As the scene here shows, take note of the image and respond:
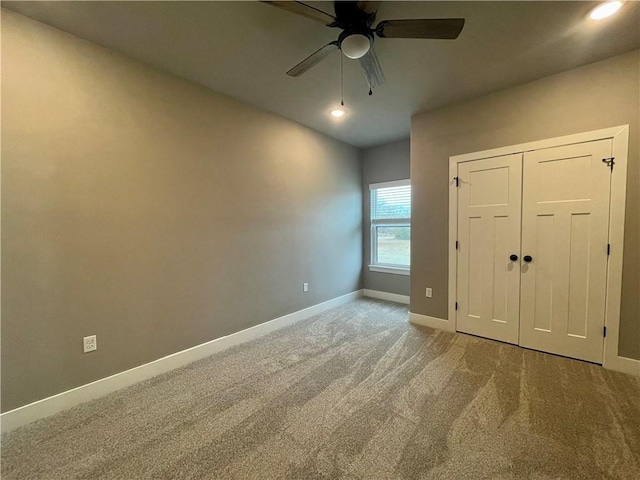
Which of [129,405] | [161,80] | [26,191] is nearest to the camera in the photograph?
[26,191]

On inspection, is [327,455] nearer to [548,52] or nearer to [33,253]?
[33,253]

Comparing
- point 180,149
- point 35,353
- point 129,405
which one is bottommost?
point 129,405

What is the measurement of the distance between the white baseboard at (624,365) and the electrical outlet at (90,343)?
422cm

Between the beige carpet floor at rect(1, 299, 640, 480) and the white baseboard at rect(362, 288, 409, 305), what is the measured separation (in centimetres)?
174

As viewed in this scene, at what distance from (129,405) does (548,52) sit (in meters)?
4.21

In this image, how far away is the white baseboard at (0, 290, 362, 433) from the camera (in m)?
1.78

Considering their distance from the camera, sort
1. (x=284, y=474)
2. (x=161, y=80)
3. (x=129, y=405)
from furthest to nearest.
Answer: (x=161, y=80) → (x=129, y=405) → (x=284, y=474)

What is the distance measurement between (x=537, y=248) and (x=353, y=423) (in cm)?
239

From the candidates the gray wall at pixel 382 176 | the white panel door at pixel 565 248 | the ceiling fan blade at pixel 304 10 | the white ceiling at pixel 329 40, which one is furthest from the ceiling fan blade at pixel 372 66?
the gray wall at pixel 382 176

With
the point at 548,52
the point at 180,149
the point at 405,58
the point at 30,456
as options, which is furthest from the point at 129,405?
the point at 548,52

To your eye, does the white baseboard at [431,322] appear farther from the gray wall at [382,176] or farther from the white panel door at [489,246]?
the gray wall at [382,176]

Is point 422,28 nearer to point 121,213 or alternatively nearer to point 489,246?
point 489,246

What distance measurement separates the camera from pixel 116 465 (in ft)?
4.77

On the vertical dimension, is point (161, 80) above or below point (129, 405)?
above
